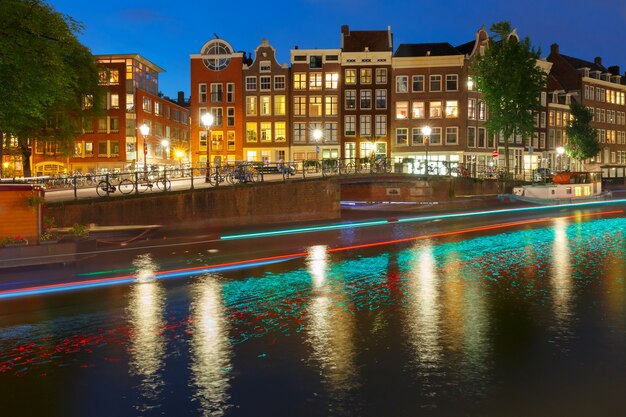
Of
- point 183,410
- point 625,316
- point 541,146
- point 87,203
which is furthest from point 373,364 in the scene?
point 541,146

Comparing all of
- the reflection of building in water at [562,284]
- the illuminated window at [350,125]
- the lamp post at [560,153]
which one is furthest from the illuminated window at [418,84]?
the reflection of building in water at [562,284]

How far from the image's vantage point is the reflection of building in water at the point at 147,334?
733 cm

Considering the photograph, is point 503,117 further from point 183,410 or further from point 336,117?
point 183,410

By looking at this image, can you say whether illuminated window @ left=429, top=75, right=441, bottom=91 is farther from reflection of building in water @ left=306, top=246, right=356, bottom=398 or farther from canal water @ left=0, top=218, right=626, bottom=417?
reflection of building in water @ left=306, top=246, right=356, bottom=398

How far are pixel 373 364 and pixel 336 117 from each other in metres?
62.1

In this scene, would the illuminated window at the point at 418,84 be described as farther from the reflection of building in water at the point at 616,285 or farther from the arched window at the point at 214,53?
the reflection of building in water at the point at 616,285

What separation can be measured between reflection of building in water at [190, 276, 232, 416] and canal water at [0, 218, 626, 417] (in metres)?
0.03

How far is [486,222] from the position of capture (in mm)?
30328

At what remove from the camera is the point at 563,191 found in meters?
47.0

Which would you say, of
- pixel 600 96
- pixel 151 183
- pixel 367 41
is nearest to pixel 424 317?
pixel 151 183

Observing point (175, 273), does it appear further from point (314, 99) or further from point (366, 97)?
point (366, 97)

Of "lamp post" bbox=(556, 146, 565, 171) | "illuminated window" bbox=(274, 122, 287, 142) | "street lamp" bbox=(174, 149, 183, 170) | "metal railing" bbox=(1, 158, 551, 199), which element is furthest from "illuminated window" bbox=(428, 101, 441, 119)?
"street lamp" bbox=(174, 149, 183, 170)

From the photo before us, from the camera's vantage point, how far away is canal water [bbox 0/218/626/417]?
6566 millimetres

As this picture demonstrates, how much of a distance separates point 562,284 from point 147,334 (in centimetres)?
879
